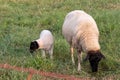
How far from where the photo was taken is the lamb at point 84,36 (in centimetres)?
790

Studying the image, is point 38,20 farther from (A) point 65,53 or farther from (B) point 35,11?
(A) point 65,53

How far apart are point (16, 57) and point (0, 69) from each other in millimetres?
1530

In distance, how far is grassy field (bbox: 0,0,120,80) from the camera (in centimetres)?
780

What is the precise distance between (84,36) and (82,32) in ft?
0.50

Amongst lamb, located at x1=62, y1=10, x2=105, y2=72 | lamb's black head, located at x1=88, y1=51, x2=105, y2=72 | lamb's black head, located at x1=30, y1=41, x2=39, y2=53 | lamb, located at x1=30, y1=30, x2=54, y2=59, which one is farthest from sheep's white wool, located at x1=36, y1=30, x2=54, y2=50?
lamb's black head, located at x1=88, y1=51, x2=105, y2=72

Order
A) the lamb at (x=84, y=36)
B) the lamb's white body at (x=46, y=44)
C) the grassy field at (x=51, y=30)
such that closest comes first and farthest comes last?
1. the grassy field at (x=51, y=30)
2. the lamb at (x=84, y=36)
3. the lamb's white body at (x=46, y=44)

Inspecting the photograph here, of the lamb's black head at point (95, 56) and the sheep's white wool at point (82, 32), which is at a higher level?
the sheep's white wool at point (82, 32)

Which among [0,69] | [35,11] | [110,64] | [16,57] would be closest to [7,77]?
[0,69]

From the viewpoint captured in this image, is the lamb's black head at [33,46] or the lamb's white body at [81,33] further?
the lamb's black head at [33,46]

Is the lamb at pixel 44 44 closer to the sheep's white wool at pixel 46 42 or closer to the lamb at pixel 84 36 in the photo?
the sheep's white wool at pixel 46 42

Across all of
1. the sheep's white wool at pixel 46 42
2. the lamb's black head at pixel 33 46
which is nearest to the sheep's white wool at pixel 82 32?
the sheep's white wool at pixel 46 42

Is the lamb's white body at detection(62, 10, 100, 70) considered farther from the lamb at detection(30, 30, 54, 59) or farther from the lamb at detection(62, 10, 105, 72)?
the lamb at detection(30, 30, 54, 59)

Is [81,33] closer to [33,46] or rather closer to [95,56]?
[95,56]

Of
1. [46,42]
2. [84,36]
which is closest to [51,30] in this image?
[46,42]
